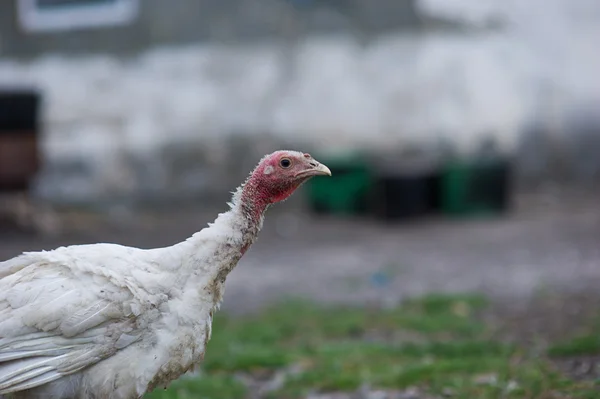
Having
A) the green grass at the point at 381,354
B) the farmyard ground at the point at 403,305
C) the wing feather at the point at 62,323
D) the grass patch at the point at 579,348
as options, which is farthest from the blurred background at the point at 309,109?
the wing feather at the point at 62,323

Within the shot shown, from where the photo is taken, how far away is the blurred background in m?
10.9

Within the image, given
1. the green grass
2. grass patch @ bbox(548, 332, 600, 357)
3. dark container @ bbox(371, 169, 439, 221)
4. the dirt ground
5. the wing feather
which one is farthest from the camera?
dark container @ bbox(371, 169, 439, 221)

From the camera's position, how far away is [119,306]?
3.40 meters

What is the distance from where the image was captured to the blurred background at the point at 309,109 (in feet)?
35.7

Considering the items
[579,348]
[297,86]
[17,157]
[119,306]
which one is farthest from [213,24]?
[119,306]

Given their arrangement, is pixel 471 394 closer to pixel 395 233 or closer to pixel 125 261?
pixel 125 261

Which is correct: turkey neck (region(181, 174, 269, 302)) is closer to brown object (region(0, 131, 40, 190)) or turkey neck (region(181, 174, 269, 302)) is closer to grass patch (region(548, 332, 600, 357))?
grass patch (region(548, 332, 600, 357))

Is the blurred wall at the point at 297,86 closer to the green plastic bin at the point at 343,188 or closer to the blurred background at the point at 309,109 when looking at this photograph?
the blurred background at the point at 309,109

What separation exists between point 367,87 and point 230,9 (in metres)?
1.95

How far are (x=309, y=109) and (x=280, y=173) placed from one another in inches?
319

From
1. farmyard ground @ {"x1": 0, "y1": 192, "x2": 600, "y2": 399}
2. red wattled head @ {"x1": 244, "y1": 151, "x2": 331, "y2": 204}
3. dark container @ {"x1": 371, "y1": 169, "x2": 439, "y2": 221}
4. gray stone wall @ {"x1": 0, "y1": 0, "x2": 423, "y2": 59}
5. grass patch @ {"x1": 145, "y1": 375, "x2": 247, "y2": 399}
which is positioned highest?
gray stone wall @ {"x1": 0, "y1": 0, "x2": 423, "y2": 59}

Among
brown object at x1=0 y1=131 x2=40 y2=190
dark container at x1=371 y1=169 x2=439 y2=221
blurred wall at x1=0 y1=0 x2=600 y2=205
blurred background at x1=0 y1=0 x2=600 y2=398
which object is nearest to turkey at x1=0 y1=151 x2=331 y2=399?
blurred background at x1=0 y1=0 x2=600 y2=398

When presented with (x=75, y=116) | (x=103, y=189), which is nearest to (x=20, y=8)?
(x=75, y=116)

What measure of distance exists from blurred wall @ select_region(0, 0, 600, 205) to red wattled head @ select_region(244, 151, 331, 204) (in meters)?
7.96
